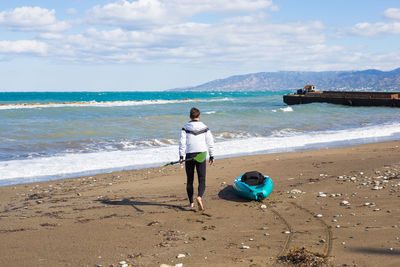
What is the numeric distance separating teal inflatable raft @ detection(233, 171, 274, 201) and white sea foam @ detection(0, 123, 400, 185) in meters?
5.28

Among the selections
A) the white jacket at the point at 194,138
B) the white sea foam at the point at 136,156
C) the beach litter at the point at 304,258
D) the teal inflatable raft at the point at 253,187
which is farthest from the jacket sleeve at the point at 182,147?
the white sea foam at the point at 136,156

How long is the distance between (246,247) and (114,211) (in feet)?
9.83

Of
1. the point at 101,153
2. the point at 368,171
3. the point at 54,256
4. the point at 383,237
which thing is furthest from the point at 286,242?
the point at 101,153

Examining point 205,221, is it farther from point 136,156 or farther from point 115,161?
point 136,156

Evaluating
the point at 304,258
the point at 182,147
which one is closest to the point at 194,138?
the point at 182,147

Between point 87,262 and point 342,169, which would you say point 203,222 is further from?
point 342,169

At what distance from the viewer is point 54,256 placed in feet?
16.5

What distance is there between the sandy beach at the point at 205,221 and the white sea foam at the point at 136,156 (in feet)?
5.48

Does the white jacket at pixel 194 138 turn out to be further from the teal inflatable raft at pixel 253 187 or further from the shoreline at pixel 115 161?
the shoreline at pixel 115 161

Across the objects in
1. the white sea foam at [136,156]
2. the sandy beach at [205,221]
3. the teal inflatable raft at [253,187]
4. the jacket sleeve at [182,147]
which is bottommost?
the white sea foam at [136,156]

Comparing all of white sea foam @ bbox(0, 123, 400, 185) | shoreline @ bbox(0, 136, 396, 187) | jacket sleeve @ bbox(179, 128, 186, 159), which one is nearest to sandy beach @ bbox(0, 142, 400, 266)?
shoreline @ bbox(0, 136, 396, 187)

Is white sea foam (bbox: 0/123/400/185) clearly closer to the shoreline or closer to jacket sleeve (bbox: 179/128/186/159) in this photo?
the shoreline

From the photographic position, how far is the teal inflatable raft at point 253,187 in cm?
746

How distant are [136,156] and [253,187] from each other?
779 centimetres
